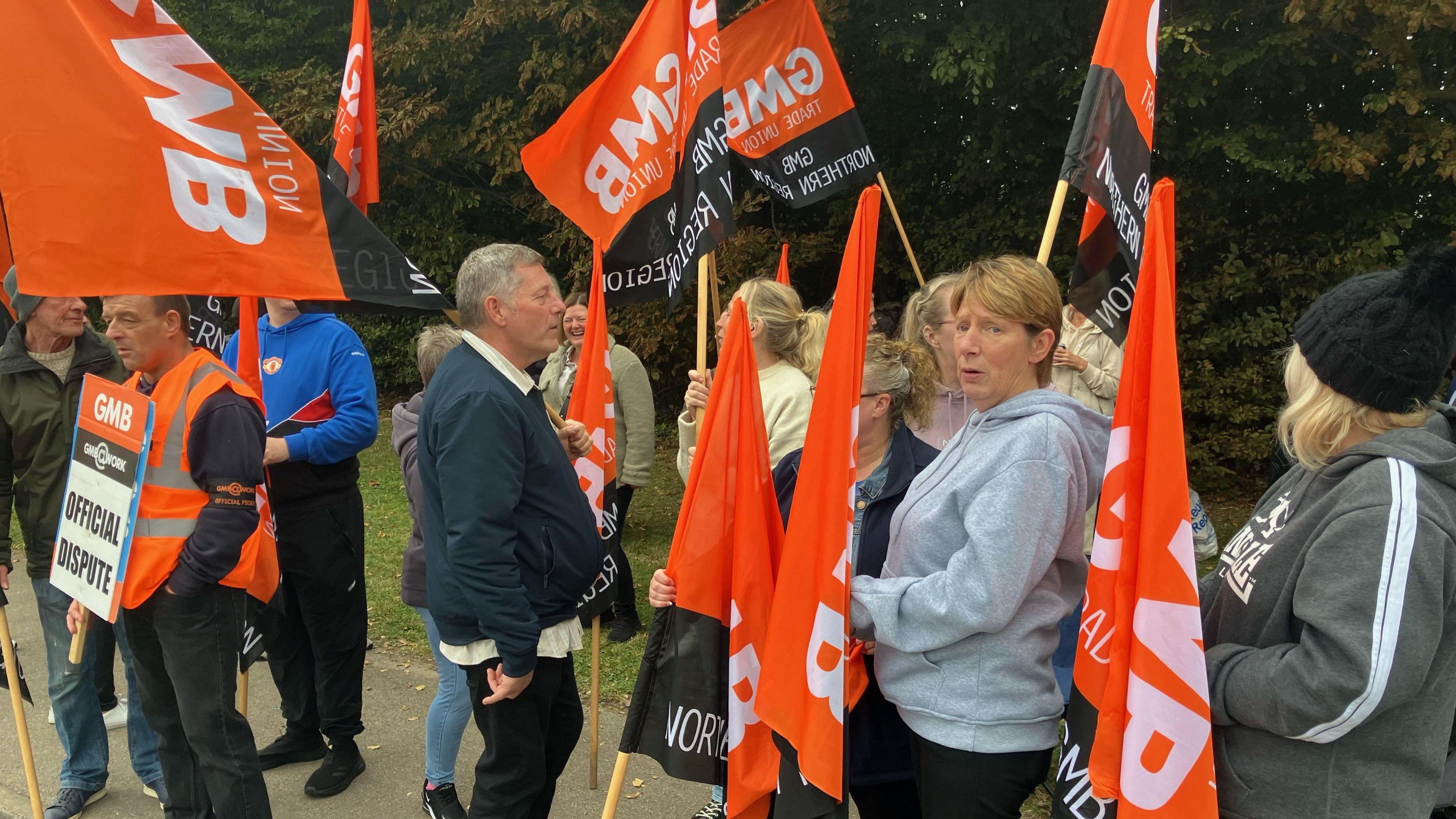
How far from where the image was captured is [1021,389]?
2.47 metres

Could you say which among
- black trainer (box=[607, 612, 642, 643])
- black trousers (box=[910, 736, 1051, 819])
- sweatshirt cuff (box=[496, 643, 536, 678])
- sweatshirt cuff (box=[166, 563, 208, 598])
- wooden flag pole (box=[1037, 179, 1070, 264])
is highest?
wooden flag pole (box=[1037, 179, 1070, 264])

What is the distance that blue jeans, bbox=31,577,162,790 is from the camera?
4086 millimetres

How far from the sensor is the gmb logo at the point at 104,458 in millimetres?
3305

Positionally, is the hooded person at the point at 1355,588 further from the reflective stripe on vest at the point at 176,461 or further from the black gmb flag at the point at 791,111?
the black gmb flag at the point at 791,111

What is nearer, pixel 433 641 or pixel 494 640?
pixel 494 640

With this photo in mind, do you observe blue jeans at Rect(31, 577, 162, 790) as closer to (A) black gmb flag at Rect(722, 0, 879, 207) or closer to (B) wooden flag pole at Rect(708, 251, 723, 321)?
(B) wooden flag pole at Rect(708, 251, 723, 321)

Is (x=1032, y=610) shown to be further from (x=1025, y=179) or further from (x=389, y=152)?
(x=389, y=152)

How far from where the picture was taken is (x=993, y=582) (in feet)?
7.34

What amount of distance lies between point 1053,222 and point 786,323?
1091mm

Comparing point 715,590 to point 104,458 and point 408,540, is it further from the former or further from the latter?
point 408,540

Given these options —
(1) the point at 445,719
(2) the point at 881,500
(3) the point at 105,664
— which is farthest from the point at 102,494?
(2) the point at 881,500

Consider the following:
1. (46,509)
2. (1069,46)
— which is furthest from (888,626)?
(1069,46)

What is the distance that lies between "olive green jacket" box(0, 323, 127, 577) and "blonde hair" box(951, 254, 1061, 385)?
11.5 feet

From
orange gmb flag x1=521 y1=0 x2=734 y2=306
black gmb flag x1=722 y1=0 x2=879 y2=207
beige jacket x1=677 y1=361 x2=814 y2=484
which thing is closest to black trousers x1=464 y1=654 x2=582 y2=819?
beige jacket x1=677 y1=361 x2=814 y2=484
